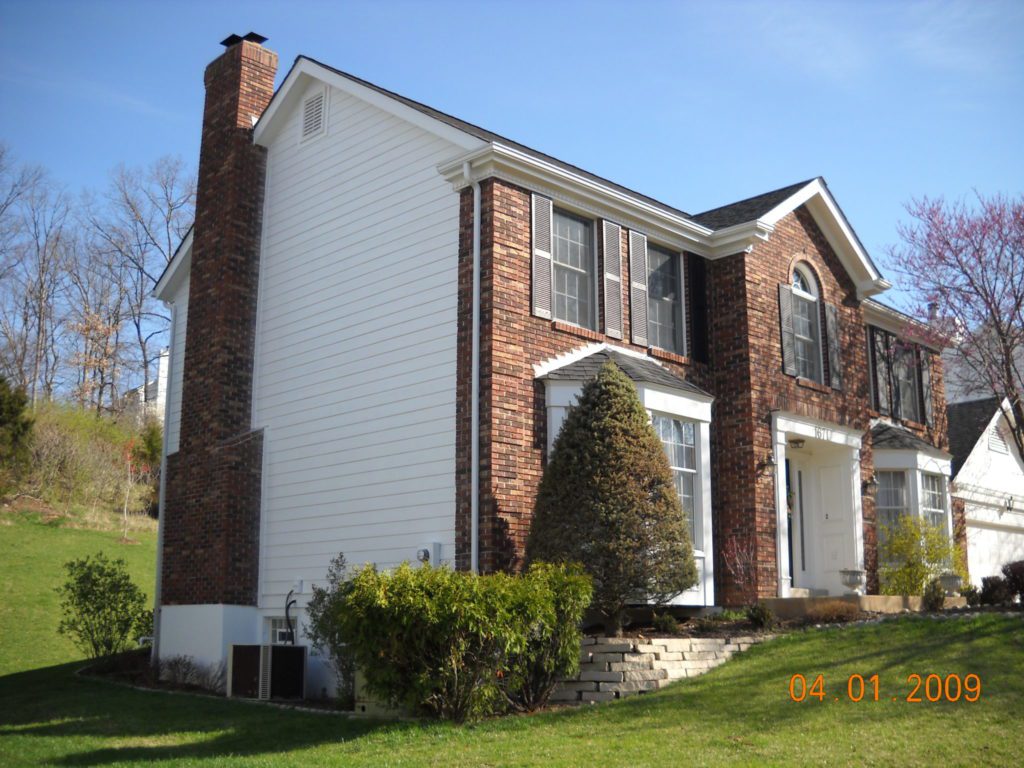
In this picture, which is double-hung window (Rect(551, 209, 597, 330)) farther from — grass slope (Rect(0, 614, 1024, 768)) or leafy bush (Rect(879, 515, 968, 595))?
leafy bush (Rect(879, 515, 968, 595))

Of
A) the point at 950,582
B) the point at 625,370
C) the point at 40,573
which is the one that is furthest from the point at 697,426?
the point at 40,573

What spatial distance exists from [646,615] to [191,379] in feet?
27.3

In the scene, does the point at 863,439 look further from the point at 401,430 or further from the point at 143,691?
the point at 143,691

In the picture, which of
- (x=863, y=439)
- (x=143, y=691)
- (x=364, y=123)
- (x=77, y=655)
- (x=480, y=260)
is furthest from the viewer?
(x=77, y=655)

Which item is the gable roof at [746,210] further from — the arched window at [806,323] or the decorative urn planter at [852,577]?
the decorative urn planter at [852,577]

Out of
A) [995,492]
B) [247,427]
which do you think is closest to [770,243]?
[247,427]

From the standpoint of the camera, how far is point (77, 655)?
67.9 feet

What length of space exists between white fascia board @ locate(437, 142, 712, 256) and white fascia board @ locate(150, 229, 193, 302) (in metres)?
6.83

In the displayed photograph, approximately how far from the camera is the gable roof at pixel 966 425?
2381cm

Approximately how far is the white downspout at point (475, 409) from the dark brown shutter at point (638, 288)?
2.84 metres

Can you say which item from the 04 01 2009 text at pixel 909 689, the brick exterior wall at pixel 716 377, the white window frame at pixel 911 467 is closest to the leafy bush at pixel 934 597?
the brick exterior wall at pixel 716 377

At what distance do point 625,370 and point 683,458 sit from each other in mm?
1764

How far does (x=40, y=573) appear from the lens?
24.8m

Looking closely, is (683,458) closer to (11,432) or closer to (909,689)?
(909,689)
